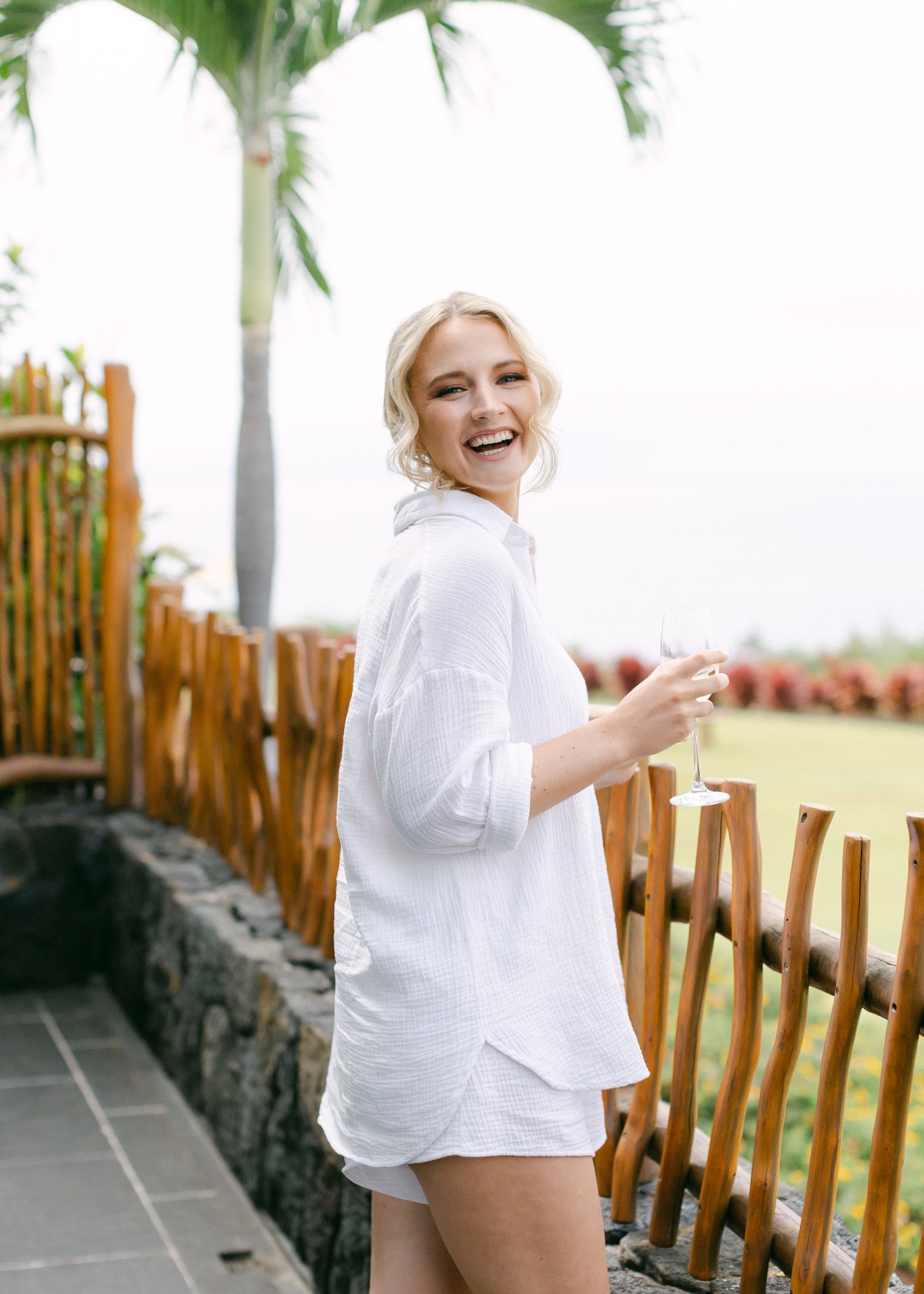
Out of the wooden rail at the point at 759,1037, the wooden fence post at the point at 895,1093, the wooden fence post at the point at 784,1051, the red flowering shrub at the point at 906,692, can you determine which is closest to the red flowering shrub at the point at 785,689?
the red flowering shrub at the point at 906,692

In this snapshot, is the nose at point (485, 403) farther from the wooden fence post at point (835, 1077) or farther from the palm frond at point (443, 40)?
the palm frond at point (443, 40)

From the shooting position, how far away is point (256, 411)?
6957 millimetres

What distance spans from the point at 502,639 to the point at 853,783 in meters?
8.30

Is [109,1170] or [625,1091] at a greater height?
[625,1091]

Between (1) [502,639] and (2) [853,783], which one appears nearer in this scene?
(1) [502,639]

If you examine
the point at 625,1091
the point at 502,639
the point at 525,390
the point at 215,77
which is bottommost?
the point at 625,1091

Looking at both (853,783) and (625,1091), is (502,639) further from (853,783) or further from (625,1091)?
(853,783)

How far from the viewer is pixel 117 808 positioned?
211 inches

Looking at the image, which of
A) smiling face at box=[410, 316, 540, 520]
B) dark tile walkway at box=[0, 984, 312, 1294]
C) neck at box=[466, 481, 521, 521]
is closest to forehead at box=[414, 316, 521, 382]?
Answer: smiling face at box=[410, 316, 540, 520]

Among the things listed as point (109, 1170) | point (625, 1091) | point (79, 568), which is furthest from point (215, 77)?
point (625, 1091)

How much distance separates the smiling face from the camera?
1.57 m

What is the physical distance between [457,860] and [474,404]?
1.83ft

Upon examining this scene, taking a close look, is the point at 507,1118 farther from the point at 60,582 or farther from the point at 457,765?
the point at 60,582

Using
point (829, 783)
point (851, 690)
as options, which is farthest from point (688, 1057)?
point (851, 690)
